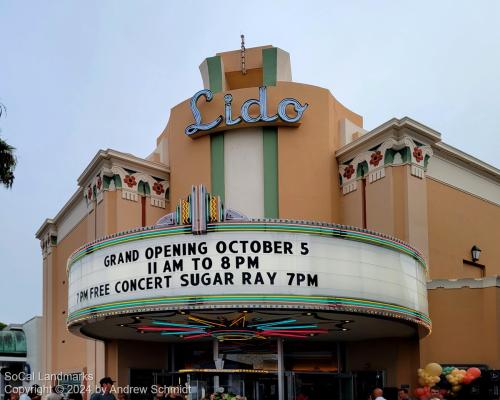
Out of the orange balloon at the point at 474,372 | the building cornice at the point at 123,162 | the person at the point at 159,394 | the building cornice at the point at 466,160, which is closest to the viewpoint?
the person at the point at 159,394

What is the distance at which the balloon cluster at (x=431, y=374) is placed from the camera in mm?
20109

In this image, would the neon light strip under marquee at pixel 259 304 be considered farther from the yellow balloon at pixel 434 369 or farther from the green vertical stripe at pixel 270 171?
the green vertical stripe at pixel 270 171

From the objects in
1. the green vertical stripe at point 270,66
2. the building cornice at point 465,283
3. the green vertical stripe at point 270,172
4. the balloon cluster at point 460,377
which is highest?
the green vertical stripe at point 270,66

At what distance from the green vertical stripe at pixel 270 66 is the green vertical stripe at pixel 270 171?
1.73 meters

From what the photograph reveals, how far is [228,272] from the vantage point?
59.9 feet

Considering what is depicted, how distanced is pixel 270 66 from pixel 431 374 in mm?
10887

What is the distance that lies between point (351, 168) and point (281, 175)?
6.93ft

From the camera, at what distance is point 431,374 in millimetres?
20281

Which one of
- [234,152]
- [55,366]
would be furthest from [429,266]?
[55,366]

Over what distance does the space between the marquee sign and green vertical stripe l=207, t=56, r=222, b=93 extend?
8.07 metres

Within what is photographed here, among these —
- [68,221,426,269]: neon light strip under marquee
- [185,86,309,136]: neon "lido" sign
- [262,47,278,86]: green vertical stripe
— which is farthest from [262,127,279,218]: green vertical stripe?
[68,221,426,269]: neon light strip under marquee

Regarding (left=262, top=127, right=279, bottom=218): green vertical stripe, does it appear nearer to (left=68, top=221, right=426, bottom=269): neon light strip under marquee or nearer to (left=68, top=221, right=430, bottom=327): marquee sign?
(left=68, top=221, right=426, bottom=269): neon light strip under marquee

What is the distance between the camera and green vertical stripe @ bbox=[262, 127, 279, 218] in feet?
80.3

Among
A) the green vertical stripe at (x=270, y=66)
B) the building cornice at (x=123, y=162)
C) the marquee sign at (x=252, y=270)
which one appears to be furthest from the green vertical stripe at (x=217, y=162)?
the marquee sign at (x=252, y=270)
